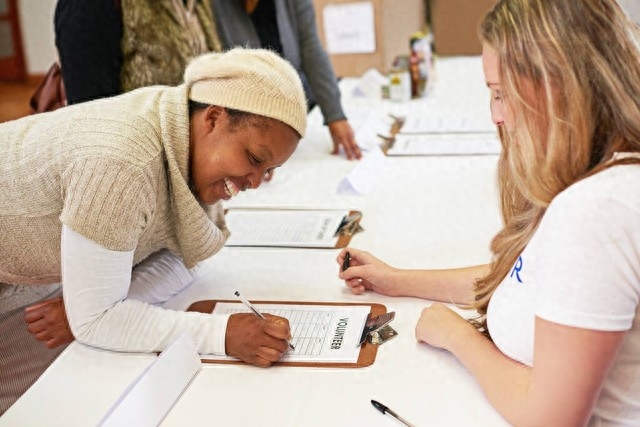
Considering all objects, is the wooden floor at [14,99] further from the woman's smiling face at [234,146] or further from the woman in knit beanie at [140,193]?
the woman's smiling face at [234,146]

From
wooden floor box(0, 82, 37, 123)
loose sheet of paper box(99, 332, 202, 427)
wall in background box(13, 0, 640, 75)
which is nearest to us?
loose sheet of paper box(99, 332, 202, 427)

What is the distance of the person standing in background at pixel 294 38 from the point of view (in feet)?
7.36

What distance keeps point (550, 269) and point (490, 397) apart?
235 millimetres

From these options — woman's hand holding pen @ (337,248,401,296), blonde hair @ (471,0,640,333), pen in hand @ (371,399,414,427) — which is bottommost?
woman's hand holding pen @ (337,248,401,296)

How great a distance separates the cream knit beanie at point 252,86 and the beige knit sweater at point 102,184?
0.05m

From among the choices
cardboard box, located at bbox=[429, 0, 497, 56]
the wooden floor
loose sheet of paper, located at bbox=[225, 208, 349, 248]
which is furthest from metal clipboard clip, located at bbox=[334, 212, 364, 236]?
the wooden floor

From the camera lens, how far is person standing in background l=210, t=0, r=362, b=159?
2.24 metres

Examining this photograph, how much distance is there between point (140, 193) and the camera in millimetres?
1145

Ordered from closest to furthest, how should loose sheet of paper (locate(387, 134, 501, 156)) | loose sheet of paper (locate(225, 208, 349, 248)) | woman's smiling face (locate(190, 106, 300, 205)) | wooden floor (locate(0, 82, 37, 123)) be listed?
woman's smiling face (locate(190, 106, 300, 205)), loose sheet of paper (locate(225, 208, 349, 248)), loose sheet of paper (locate(387, 134, 501, 156)), wooden floor (locate(0, 82, 37, 123))

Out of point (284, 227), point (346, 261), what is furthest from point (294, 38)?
point (346, 261)

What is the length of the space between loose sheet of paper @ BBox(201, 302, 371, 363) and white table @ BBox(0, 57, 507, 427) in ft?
0.11

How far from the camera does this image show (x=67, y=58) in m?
1.75

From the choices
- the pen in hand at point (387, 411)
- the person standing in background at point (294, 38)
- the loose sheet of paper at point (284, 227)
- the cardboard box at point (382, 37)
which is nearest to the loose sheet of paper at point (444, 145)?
the person standing in background at point (294, 38)

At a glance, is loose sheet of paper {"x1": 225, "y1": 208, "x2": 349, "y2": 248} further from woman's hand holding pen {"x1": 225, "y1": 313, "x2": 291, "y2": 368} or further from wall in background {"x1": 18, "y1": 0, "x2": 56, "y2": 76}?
wall in background {"x1": 18, "y1": 0, "x2": 56, "y2": 76}
